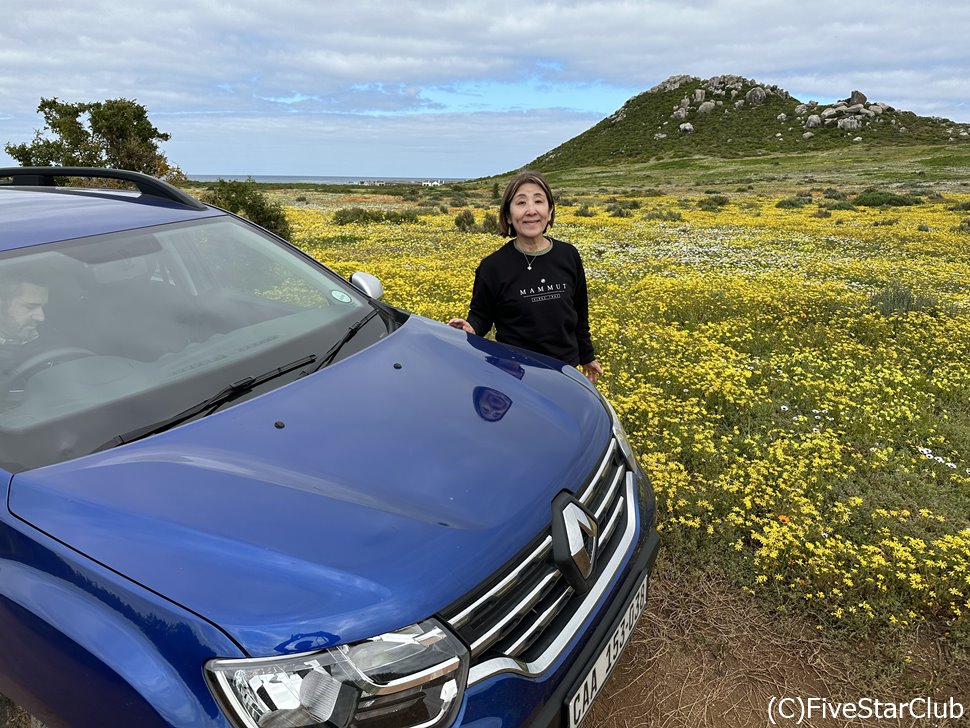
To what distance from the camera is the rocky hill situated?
77188mm

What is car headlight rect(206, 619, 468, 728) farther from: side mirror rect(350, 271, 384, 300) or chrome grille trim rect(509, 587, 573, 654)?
side mirror rect(350, 271, 384, 300)

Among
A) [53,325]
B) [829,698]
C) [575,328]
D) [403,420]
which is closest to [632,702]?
[829,698]

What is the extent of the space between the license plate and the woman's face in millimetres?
1994

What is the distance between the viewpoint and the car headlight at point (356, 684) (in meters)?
1.28

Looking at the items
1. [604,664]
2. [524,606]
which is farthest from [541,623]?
[604,664]

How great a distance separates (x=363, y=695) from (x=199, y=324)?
1689 millimetres

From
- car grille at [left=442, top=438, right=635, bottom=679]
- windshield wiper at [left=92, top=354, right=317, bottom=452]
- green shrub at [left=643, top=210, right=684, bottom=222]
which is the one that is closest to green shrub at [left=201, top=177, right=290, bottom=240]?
green shrub at [left=643, top=210, right=684, bottom=222]

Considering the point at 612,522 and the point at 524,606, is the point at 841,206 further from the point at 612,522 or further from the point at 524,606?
the point at 524,606

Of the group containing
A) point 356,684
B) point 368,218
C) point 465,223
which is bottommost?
point 356,684

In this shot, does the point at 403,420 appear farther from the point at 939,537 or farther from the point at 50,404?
the point at 939,537

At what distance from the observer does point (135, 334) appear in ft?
7.45

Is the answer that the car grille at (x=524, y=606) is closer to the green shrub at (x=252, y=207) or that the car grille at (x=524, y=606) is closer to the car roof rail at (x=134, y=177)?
the car roof rail at (x=134, y=177)

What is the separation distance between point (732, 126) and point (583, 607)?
9910cm

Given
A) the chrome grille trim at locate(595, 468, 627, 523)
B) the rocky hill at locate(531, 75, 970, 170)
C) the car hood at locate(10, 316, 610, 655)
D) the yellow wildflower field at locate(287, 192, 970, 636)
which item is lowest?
the yellow wildflower field at locate(287, 192, 970, 636)
